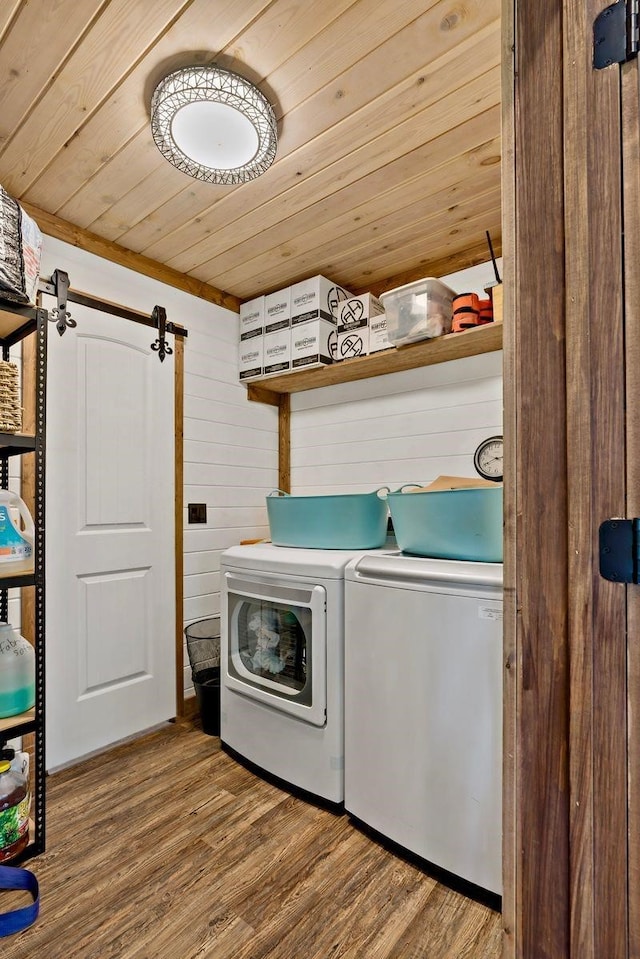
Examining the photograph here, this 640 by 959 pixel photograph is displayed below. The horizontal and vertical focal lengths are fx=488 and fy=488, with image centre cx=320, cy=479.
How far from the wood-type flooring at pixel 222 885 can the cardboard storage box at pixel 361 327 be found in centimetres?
196

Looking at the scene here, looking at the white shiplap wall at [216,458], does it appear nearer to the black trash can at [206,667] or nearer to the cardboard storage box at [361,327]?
the black trash can at [206,667]

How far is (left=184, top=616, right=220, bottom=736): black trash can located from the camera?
92.7 inches

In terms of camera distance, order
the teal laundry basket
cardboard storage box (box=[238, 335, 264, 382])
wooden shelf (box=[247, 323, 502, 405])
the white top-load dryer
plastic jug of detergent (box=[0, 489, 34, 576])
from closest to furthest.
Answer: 1. the white top-load dryer
2. plastic jug of detergent (box=[0, 489, 34, 576])
3. the teal laundry basket
4. wooden shelf (box=[247, 323, 502, 405])
5. cardboard storage box (box=[238, 335, 264, 382])

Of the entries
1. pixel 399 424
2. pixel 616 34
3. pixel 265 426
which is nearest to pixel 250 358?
pixel 265 426

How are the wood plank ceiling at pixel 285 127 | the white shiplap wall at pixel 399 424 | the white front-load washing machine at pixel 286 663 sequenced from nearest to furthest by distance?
the wood plank ceiling at pixel 285 127, the white front-load washing machine at pixel 286 663, the white shiplap wall at pixel 399 424

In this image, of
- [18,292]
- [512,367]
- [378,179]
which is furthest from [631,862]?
[378,179]

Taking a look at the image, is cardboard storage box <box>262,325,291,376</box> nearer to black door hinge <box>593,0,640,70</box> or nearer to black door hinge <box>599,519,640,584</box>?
black door hinge <box>593,0,640,70</box>

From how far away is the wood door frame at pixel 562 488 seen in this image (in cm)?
70

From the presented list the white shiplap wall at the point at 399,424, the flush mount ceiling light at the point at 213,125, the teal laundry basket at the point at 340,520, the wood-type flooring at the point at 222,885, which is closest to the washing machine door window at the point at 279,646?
the teal laundry basket at the point at 340,520

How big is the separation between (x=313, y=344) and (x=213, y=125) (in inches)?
43.5

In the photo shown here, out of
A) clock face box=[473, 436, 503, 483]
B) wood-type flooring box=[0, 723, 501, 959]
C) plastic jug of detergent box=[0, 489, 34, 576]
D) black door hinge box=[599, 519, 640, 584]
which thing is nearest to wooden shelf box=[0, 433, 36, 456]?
plastic jug of detergent box=[0, 489, 34, 576]

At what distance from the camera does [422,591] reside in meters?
1.50

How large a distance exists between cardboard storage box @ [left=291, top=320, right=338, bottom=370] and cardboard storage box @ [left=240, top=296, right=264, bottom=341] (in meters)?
0.29

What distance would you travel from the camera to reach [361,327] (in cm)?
242
